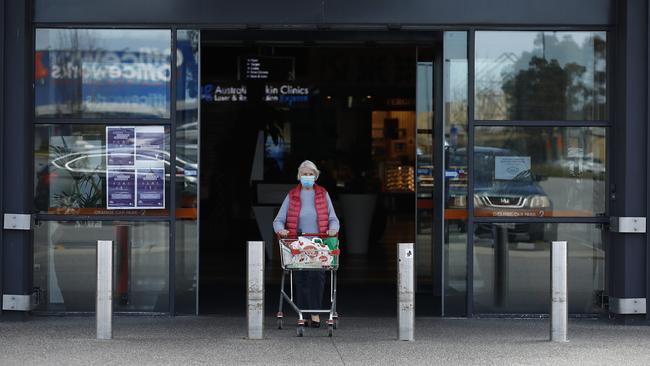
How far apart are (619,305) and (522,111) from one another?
2.45 m

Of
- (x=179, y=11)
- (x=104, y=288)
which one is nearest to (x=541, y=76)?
(x=179, y=11)

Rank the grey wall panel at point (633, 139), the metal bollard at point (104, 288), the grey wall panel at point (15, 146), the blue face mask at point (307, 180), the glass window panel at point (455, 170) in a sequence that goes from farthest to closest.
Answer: the glass window panel at point (455, 170), the grey wall panel at point (633, 139), the grey wall panel at point (15, 146), the blue face mask at point (307, 180), the metal bollard at point (104, 288)

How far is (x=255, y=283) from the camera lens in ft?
34.6

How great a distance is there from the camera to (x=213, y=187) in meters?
22.5

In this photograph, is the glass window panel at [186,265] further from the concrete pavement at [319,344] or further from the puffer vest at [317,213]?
the puffer vest at [317,213]

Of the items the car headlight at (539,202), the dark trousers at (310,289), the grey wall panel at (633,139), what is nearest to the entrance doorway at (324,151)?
the dark trousers at (310,289)

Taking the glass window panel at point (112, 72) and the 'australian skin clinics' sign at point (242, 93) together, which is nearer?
the glass window panel at point (112, 72)

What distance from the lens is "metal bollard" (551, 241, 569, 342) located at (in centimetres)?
1054

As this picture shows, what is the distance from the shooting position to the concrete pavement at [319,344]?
9602mm

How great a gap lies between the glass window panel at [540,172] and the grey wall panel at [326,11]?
1305 millimetres

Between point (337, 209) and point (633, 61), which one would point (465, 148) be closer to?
point (633, 61)

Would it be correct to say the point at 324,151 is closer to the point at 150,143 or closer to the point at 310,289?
the point at 150,143

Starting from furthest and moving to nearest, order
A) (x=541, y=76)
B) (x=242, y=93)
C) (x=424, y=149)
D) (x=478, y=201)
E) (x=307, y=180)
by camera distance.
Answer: (x=242, y=93), (x=424, y=149), (x=541, y=76), (x=478, y=201), (x=307, y=180)

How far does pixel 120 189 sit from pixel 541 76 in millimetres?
5020
